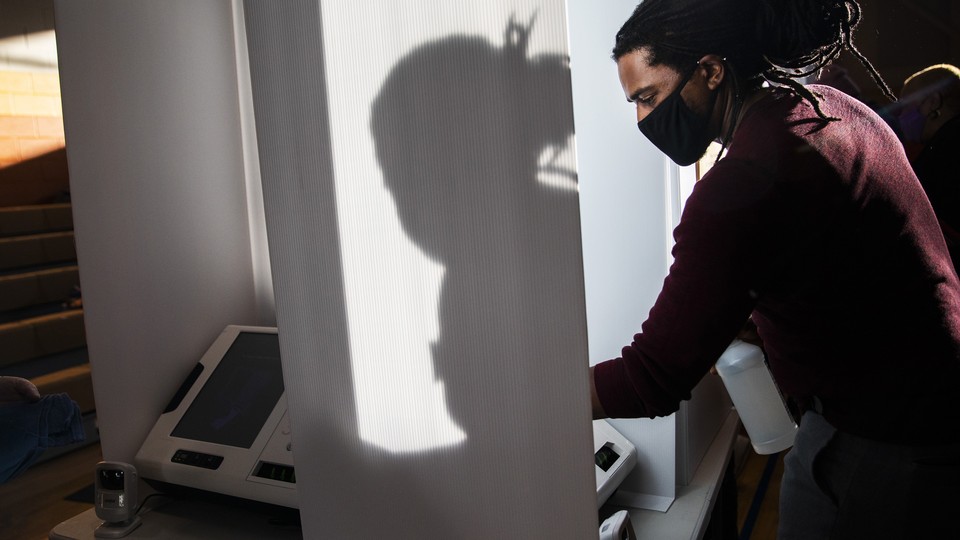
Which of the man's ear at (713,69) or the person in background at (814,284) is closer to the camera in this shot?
the person in background at (814,284)

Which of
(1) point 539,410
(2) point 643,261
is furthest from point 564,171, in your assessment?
(2) point 643,261

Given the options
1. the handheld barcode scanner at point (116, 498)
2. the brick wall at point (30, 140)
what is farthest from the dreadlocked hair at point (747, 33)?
the brick wall at point (30, 140)

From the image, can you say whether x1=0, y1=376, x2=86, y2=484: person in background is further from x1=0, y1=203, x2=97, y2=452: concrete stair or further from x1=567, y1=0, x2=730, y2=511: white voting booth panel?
x1=0, y1=203, x2=97, y2=452: concrete stair

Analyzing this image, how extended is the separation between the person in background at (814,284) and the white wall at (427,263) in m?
0.13

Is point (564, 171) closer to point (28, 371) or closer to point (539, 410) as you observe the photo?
point (539, 410)

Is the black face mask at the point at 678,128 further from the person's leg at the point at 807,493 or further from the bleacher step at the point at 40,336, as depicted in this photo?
the bleacher step at the point at 40,336

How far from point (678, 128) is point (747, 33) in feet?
0.49

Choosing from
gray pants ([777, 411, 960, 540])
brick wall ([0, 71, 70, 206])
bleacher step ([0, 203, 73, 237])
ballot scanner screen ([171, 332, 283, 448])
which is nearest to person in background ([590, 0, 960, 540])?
gray pants ([777, 411, 960, 540])

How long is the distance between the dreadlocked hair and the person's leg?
0.43 metres

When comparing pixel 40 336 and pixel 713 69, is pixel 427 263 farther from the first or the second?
pixel 40 336

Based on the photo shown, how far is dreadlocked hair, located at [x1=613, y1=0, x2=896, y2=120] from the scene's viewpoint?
875mm

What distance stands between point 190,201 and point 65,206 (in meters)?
4.35

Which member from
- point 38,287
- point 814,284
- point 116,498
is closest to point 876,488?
point 814,284

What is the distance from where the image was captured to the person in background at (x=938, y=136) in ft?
5.59
